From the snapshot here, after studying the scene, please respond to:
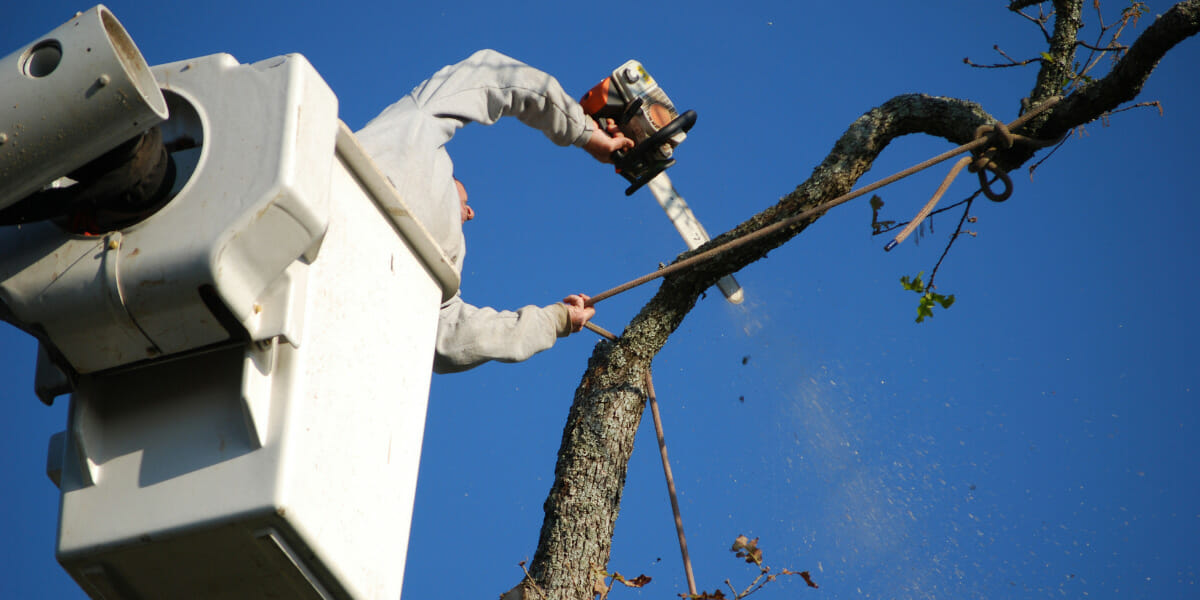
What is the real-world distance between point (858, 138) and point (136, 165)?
2347 millimetres

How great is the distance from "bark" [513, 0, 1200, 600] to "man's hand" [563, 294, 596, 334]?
1.02 ft

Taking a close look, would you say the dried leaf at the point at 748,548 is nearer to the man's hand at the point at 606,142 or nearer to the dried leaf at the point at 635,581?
the dried leaf at the point at 635,581

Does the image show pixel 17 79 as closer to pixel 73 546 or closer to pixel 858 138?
pixel 73 546

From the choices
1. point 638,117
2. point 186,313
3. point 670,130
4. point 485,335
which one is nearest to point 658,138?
point 670,130

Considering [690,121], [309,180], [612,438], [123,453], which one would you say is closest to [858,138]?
[690,121]

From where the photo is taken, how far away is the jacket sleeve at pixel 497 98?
2.94m

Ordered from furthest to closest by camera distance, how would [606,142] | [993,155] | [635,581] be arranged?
[606,142]
[993,155]
[635,581]

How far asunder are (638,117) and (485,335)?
1.24m

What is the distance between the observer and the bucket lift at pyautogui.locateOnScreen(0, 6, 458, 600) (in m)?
1.44

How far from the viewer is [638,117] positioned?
13.1 ft

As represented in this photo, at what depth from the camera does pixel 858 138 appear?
3318 millimetres

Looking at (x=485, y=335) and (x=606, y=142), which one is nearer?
(x=485, y=335)

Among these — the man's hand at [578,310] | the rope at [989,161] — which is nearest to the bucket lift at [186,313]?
the man's hand at [578,310]

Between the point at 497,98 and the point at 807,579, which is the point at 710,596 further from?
the point at 497,98
